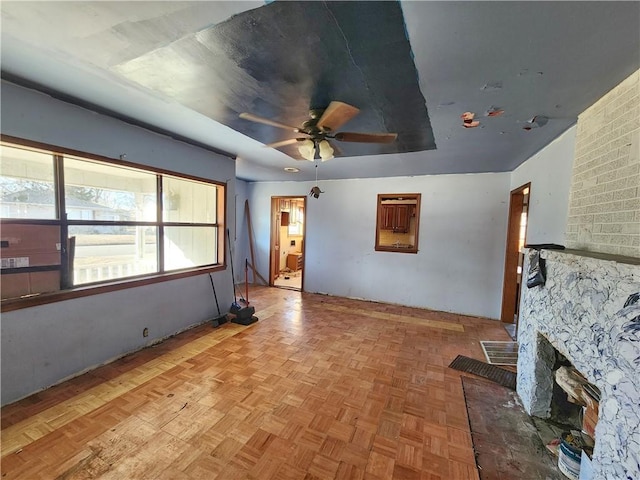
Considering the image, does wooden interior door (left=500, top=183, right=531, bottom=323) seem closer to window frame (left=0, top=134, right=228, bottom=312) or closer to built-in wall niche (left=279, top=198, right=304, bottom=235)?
window frame (left=0, top=134, right=228, bottom=312)

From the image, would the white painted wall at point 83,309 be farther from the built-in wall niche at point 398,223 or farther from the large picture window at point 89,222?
the built-in wall niche at point 398,223

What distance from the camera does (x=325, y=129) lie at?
204 centimetres

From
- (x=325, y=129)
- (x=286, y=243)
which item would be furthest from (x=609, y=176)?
(x=286, y=243)

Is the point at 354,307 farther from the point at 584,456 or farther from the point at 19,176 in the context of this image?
the point at 19,176

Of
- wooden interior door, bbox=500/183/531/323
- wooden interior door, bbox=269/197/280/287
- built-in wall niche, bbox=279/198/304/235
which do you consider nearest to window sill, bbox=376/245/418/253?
wooden interior door, bbox=500/183/531/323

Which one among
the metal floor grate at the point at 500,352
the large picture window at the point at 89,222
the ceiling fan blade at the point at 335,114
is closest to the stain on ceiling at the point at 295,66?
the ceiling fan blade at the point at 335,114

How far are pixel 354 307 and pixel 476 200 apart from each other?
2697 mm

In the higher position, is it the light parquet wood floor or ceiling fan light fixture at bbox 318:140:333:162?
ceiling fan light fixture at bbox 318:140:333:162

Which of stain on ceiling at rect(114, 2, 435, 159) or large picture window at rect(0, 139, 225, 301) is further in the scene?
large picture window at rect(0, 139, 225, 301)

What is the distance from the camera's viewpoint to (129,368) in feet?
8.02

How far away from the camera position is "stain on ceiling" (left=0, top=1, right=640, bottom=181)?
3.55 feet

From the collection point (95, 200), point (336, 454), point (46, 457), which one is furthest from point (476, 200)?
point (46, 457)

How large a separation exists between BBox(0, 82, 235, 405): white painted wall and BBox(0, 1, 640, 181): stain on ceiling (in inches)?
6.9

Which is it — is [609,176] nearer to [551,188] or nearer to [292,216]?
[551,188]
